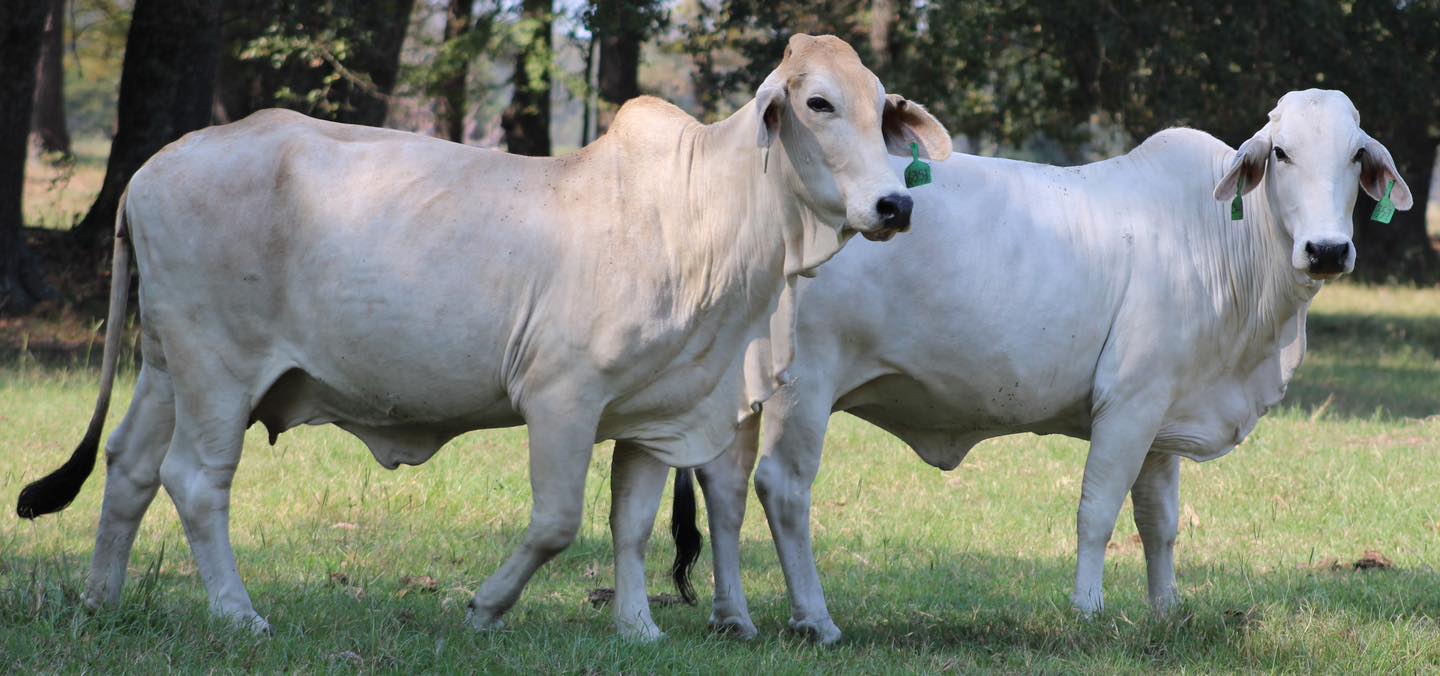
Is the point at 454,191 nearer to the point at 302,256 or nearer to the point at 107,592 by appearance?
the point at 302,256

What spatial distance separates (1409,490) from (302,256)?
5.90 m

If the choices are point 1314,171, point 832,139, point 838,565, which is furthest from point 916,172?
point 838,565

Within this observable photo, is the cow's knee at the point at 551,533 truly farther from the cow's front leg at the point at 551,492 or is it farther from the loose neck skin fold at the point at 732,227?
the loose neck skin fold at the point at 732,227

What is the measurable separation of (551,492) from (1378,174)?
3.22 meters

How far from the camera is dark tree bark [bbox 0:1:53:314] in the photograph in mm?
11414

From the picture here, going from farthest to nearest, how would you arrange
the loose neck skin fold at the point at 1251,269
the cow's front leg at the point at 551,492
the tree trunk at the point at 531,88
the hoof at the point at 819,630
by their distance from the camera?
1. the tree trunk at the point at 531,88
2. the loose neck skin fold at the point at 1251,269
3. the hoof at the point at 819,630
4. the cow's front leg at the point at 551,492

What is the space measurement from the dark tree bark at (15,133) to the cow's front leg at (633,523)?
25.8 ft

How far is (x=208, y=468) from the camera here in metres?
5.09

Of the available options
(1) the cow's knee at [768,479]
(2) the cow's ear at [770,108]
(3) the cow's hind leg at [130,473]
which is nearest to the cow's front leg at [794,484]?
(1) the cow's knee at [768,479]

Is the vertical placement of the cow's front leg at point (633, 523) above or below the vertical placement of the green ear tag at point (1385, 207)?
below

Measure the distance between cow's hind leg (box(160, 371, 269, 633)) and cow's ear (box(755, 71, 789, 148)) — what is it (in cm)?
191

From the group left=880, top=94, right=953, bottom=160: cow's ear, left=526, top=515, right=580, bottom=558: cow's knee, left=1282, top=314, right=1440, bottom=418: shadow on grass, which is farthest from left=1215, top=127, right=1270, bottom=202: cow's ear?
left=1282, top=314, right=1440, bottom=418: shadow on grass

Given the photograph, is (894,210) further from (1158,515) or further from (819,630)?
(1158,515)

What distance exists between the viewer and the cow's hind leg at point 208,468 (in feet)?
16.6
